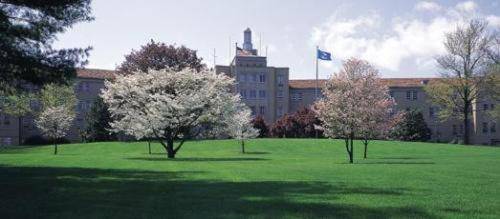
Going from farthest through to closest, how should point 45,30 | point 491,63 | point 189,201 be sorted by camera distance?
point 491,63
point 45,30
point 189,201

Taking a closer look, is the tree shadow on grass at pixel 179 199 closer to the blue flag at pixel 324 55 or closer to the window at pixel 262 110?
the blue flag at pixel 324 55

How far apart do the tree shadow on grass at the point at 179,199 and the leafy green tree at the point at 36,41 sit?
3.97m

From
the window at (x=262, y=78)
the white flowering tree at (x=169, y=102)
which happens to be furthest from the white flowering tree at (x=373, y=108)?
the window at (x=262, y=78)

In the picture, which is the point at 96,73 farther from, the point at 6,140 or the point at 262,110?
the point at 262,110

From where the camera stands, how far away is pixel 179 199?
13.3 meters

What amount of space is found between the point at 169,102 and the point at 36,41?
827 inches

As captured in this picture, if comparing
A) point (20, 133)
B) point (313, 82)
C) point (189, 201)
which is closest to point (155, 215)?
point (189, 201)

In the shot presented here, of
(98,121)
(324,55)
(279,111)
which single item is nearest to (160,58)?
(98,121)

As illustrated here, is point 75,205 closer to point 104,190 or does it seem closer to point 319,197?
point 104,190

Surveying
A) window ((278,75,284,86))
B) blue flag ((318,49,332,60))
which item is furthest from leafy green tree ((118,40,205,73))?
window ((278,75,284,86))

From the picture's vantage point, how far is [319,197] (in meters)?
13.9

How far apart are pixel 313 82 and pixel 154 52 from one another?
42.1m

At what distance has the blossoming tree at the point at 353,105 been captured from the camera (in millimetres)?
38000

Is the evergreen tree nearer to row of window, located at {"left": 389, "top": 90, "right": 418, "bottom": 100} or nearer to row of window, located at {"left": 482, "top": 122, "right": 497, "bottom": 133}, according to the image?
row of window, located at {"left": 389, "top": 90, "right": 418, "bottom": 100}
